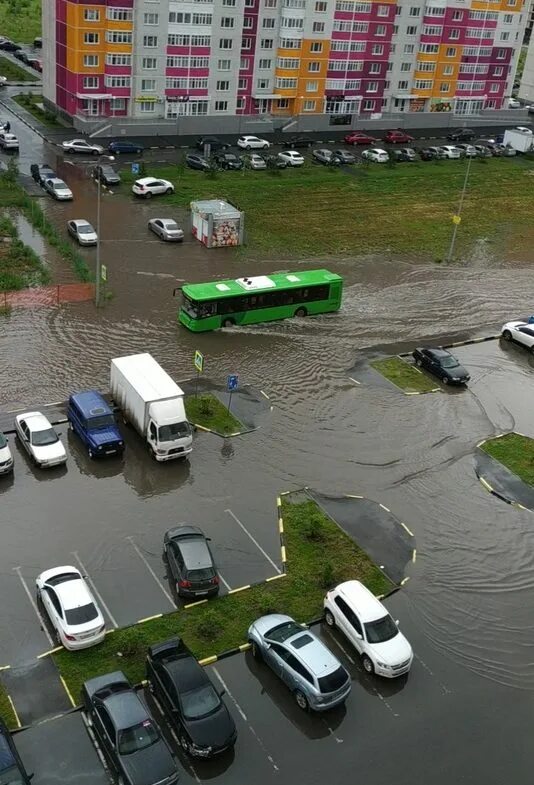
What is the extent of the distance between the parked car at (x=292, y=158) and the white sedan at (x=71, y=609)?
59.7 metres

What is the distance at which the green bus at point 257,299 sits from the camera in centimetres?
4434

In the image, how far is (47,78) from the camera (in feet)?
285

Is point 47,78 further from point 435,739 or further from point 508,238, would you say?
point 435,739

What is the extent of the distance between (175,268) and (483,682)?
1398 inches

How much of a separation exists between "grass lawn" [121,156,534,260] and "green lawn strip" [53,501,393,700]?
30.3 meters

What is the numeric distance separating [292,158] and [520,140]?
1323 inches

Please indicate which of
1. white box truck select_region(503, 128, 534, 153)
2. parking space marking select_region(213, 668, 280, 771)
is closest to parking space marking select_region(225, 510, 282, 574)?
parking space marking select_region(213, 668, 280, 771)

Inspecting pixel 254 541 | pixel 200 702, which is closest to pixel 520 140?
A: pixel 254 541

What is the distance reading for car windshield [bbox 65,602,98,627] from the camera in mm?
24234

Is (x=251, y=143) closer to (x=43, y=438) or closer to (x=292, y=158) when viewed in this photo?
(x=292, y=158)

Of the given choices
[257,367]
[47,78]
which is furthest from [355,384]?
[47,78]

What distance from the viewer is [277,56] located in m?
88.7

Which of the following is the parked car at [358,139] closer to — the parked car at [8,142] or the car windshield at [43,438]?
the parked car at [8,142]

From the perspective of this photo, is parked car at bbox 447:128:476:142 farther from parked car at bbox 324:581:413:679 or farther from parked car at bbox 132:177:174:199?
parked car at bbox 324:581:413:679
